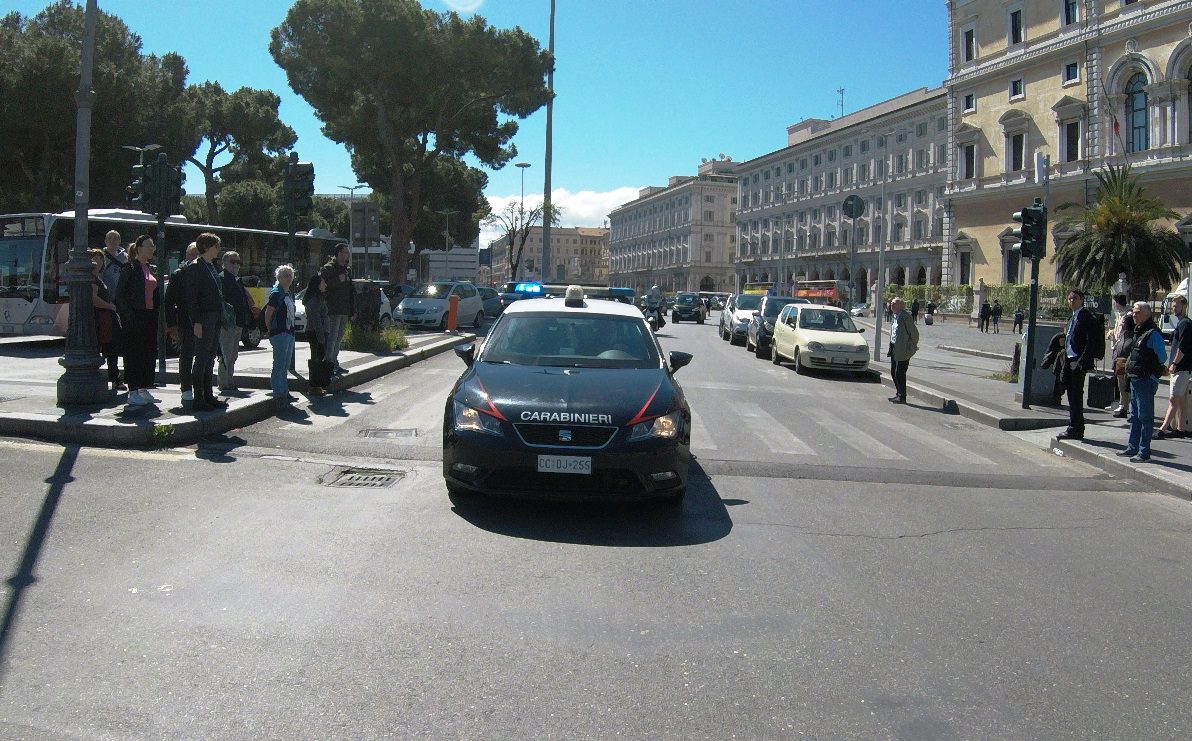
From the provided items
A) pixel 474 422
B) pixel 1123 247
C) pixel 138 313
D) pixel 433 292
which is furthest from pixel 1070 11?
pixel 474 422

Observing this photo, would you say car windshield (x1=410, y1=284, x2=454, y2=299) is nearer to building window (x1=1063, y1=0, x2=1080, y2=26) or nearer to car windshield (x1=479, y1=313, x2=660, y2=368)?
car windshield (x1=479, y1=313, x2=660, y2=368)

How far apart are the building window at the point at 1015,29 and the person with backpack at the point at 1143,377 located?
53145 mm

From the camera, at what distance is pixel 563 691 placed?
11.7ft

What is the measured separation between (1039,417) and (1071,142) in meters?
47.6

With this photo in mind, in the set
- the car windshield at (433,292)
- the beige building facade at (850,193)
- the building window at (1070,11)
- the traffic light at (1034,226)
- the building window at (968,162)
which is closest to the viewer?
the traffic light at (1034,226)

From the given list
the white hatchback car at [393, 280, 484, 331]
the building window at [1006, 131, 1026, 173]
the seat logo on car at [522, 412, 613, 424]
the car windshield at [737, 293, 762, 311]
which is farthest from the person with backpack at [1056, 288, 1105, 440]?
the building window at [1006, 131, 1026, 173]

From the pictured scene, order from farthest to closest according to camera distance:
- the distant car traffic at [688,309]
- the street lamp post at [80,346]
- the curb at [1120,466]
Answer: the distant car traffic at [688,309] < the street lamp post at [80,346] < the curb at [1120,466]

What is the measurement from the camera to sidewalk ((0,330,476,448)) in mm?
8375

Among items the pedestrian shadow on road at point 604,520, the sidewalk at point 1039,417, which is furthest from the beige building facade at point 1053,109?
the pedestrian shadow on road at point 604,520

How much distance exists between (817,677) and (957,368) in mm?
20593

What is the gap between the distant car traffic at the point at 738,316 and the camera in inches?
1134

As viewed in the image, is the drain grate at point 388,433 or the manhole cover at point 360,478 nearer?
the manhole cover at point 360,478

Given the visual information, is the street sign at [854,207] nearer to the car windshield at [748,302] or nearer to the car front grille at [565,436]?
the car windshield at [748,302]

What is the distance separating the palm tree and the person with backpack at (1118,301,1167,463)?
92.5ft
